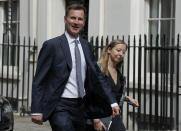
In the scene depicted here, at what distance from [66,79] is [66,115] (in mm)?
329

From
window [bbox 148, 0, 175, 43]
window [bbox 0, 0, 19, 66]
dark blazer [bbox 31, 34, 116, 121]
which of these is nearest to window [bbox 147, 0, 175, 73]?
window [bbox 148, 0, 175, 43]

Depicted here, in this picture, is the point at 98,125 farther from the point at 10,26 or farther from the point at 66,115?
the point at 10,26

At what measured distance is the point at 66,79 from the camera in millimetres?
→ 4465

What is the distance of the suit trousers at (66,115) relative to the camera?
4.44 m

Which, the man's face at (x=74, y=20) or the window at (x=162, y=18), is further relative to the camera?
the window at (x=162, y=18)

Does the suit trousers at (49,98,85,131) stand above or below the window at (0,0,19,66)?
below

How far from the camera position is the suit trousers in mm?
4438

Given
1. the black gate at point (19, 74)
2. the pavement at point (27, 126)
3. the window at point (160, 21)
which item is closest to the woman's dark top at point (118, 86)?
the window at point (160, 21)

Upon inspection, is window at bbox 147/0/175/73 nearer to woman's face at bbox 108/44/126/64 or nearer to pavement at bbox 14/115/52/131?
pavement at bbox 14/115/52/131

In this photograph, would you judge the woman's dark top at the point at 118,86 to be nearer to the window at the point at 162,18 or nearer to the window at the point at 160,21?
the window at the point at 160,21

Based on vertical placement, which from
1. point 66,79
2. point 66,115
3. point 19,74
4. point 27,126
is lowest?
point 27,126

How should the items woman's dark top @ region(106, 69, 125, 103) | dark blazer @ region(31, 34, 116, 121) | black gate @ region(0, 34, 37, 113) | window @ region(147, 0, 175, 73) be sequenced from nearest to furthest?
dark blazer @ region(31, 34, 116, 121), woman's dark top @ region(106, 69, 125, 103), window @ region(147, 0, 175, 73), black gate @ region(0, 34, 37, 113)

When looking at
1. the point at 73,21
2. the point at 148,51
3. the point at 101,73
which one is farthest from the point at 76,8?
the point at 148,51

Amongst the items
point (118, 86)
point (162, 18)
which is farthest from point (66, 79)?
point (162, 18)
